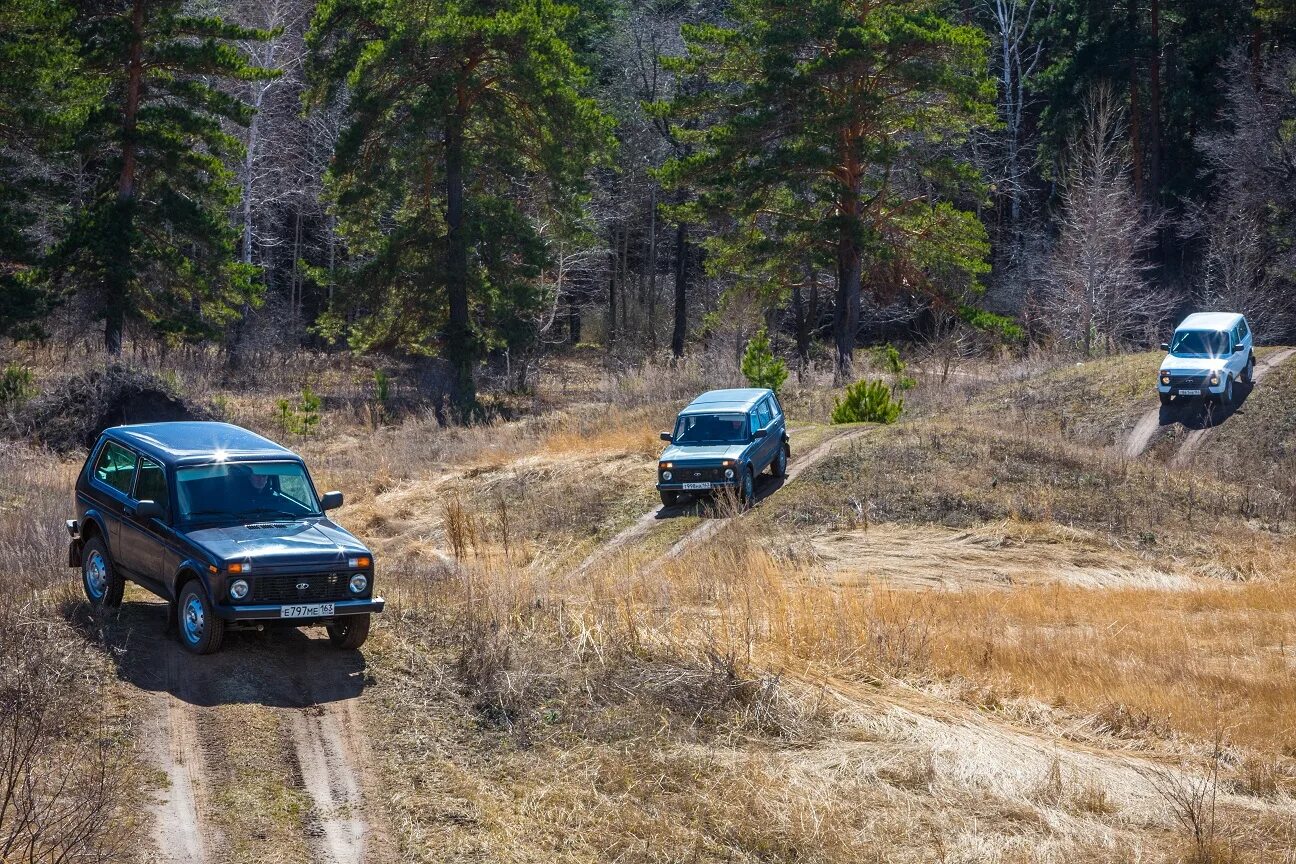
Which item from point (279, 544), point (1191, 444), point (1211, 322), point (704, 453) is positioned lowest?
point (1191, 444)

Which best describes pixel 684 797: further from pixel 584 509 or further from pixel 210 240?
pixel 210 240

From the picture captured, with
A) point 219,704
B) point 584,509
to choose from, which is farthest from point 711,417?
point 219,704

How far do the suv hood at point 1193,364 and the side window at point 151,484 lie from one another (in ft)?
79.5

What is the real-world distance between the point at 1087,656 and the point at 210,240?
89.1ft

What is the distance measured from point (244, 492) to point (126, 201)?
2486 centimetres

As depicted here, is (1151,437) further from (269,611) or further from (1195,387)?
(269,611)

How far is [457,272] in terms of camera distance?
124ft

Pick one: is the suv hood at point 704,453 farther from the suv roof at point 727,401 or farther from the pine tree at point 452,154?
the pine tree at point 452,154

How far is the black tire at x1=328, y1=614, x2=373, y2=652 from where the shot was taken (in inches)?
436

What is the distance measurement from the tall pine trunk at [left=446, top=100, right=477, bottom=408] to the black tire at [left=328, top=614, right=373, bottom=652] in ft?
88.4

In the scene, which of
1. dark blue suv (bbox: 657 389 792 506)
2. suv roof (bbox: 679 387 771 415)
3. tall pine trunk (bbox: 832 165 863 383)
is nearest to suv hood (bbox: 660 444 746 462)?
dark blue suv (bbox: 657 389 792 506)

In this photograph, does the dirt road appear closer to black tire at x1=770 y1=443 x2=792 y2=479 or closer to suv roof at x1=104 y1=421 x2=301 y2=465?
suv roof at x1=104 y1=421 x2=301 y2=465

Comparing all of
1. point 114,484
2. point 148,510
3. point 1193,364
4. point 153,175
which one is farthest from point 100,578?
point 153,175

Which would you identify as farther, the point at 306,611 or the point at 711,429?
the point at 711,429
